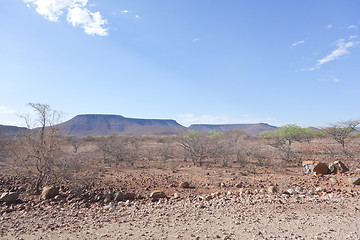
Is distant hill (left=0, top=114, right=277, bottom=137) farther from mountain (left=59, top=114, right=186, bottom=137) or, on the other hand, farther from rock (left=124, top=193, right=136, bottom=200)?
rock (left=124, top=193, right=136, bottom=200)

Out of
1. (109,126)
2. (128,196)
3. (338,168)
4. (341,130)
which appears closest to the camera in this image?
(128,196)

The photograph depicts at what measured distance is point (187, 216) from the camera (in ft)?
15.1

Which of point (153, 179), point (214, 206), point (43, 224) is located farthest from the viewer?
point (153, 179)

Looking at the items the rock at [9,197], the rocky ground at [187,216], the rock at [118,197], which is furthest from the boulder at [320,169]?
the rock at [9,197]

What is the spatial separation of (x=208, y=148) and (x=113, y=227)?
462 inches

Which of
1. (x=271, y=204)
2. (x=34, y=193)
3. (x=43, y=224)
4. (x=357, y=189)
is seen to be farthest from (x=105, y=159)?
(x=357, y=189)

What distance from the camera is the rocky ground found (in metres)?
3.80

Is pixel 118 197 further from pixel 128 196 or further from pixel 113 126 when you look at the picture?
pixel 113 126

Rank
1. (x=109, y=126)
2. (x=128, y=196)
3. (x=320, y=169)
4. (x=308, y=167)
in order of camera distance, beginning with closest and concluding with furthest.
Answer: (x=128, y=196)
(x=320, y=169)
(x=308, y=167)
(x=109, y=126)

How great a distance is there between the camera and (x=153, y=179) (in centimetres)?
944

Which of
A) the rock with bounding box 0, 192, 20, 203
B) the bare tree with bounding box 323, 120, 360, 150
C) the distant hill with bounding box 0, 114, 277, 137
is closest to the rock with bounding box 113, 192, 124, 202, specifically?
the rock with bounding box 0, 192, 20, 203

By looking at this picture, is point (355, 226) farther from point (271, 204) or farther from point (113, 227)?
point (113, 227)

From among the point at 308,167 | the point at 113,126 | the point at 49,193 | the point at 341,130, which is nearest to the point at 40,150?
the point at 49,193

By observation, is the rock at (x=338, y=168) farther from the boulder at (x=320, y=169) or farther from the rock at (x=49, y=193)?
the rock at (x=49, y=193)
